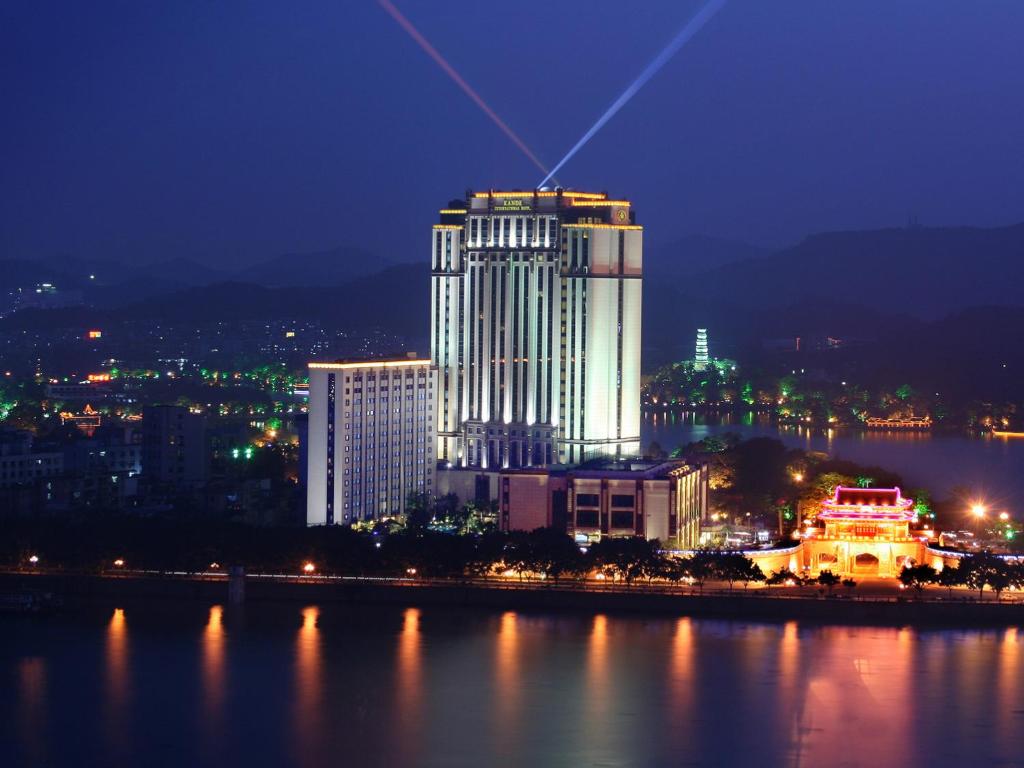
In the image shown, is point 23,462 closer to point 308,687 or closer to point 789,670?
point 308,687

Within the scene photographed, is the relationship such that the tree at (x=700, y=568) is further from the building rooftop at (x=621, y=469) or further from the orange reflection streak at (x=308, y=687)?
the orange reflection streak at (x=308, y=687)

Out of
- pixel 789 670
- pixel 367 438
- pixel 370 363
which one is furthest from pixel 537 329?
pixel 789 670

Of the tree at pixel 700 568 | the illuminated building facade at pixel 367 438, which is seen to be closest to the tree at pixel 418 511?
the illuminated building facade at pixel 367 438

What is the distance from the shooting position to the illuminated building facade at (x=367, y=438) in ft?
95.5

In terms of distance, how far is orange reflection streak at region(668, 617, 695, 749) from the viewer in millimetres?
18578

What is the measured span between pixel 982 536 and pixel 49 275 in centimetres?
8181

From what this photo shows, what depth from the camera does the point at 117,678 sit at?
20.6m

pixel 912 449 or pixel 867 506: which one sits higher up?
pixel 912 449

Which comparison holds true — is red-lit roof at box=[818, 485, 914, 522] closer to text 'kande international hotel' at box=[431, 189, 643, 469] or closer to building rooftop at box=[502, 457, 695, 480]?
building rooftop at box=[502, 457, 695, 480]

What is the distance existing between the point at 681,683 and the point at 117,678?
5.43m

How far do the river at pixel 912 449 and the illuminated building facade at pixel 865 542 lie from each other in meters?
5.83

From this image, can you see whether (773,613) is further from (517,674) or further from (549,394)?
(549,394)

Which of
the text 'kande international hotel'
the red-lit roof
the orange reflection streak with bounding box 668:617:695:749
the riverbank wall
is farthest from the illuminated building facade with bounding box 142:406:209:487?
the orange reflection streak with bounding box 668:617:695:749

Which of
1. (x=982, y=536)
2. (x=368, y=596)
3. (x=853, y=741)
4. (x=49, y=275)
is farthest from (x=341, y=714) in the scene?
(x=49, y=275)
